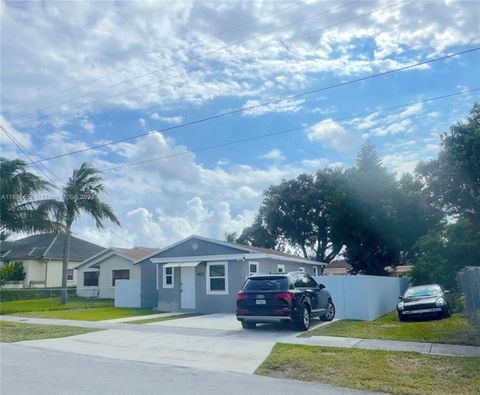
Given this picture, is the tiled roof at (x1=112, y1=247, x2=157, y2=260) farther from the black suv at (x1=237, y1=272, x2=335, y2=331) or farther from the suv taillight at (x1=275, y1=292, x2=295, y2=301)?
the suv taillight at (x1=275, y1=292, x2=295, y2=301)

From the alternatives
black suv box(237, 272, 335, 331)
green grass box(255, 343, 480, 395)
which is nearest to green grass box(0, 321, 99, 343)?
black suv box(237, 272, 335, 331)

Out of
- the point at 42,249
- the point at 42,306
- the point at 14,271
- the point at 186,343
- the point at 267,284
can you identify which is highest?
the point at 42,249

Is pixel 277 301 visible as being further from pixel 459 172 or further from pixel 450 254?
pixel 459 172

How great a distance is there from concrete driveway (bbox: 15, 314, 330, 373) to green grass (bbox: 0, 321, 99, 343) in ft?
2.62

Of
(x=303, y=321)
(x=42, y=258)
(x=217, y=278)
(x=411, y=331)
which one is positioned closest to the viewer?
(x=411, y=331)

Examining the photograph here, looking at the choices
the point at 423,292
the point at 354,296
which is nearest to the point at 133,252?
the point at 354,296

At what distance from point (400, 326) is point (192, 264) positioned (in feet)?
34.3

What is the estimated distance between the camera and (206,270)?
23641mm

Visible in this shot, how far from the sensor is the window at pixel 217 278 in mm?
22875

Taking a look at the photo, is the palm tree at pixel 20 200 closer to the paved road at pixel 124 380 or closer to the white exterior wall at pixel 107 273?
the white exterior wall at pixel 107 273

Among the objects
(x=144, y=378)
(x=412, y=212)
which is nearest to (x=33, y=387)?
(x=144, y=378)

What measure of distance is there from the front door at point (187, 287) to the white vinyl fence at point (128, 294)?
4857mm

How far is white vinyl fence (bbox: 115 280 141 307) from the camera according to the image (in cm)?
2820

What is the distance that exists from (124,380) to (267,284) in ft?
23.4
